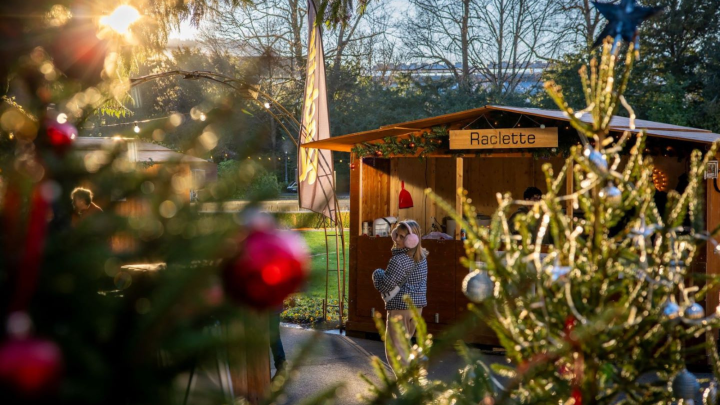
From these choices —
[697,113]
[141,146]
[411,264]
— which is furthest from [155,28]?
[697,113]

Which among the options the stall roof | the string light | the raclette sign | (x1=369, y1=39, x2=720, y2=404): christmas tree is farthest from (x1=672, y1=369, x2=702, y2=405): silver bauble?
the string light

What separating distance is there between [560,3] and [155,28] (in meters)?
24.3

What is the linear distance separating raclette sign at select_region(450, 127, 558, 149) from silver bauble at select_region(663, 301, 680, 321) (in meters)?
6.56

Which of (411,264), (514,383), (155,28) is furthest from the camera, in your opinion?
(411,264)

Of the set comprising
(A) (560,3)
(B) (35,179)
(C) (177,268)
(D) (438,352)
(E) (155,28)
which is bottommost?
(D) (438,352)

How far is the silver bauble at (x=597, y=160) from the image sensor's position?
213 cm

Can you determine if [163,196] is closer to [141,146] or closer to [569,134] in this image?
[141,146]

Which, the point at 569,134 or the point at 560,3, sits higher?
the point at 560,3

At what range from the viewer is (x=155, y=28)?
652cm

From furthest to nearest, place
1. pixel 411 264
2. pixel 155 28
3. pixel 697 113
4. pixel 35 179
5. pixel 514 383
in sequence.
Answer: pixel 697 113 < pixel 411 264 < pixel 155 28 < pixel 514 383 < pixel 35 179

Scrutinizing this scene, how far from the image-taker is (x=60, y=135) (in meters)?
0.81

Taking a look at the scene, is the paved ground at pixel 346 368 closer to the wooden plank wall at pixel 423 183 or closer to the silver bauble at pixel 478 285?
the silver bauble at pixel 478 285

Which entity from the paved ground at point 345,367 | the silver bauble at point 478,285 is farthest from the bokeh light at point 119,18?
the paved ground at point 345,367

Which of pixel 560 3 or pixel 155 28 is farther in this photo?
pixel 560 3
